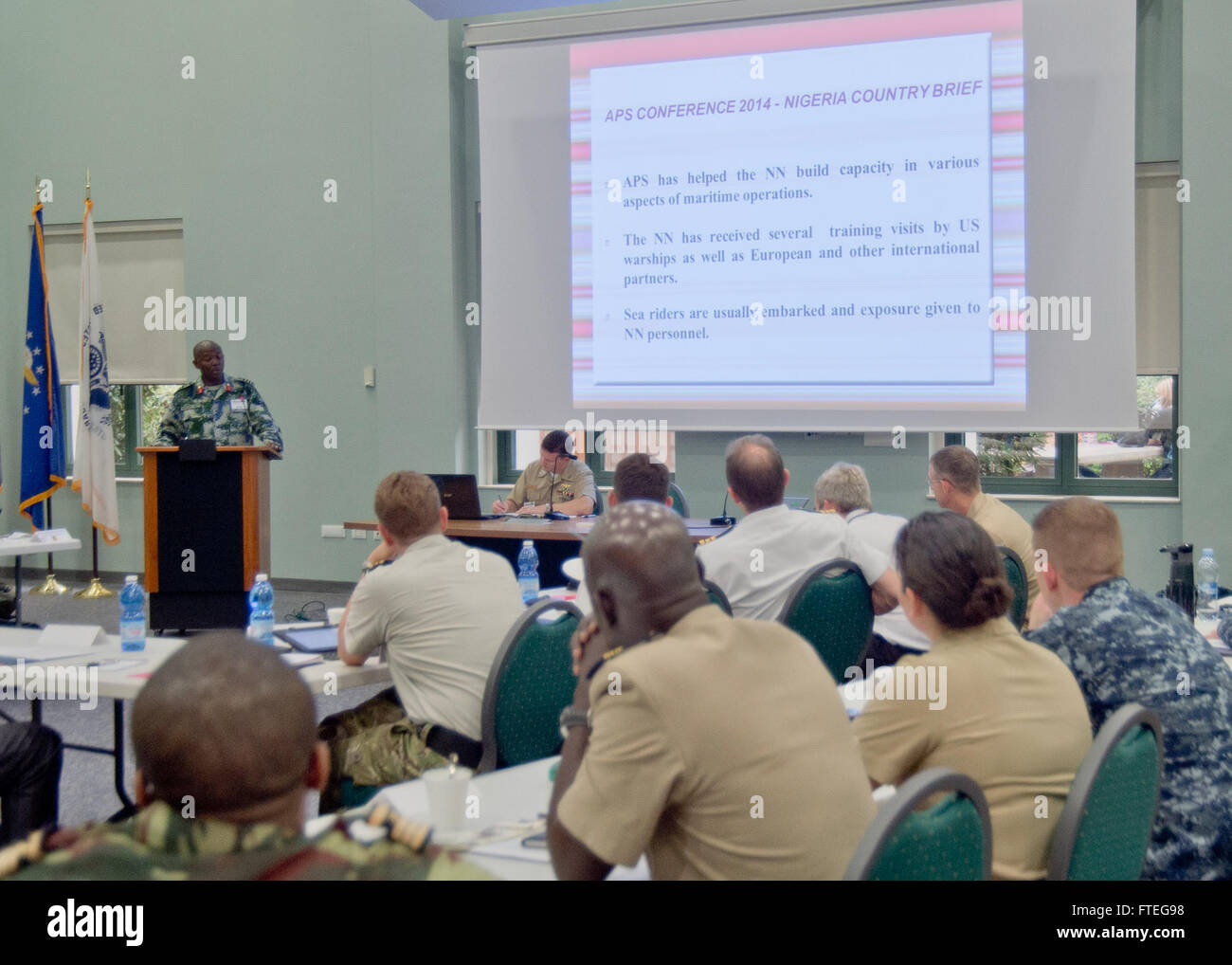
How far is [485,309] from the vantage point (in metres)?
7.12

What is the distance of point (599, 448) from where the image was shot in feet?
23.1

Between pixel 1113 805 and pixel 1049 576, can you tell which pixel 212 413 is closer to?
pixel 1049 576

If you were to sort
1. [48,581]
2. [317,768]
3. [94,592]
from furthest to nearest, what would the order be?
[48,581] → [94,592] → [317,768]

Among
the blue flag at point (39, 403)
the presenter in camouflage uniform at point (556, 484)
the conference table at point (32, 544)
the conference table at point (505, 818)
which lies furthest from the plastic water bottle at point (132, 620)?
the blue flag at point (39, 403)

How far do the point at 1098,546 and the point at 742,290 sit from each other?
4.36m

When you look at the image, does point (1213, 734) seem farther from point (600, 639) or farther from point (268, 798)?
point (268, 798)

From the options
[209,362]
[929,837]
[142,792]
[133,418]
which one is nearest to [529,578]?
[929,837]

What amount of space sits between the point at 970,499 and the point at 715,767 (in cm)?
290

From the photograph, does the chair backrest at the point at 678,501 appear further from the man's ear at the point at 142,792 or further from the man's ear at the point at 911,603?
the man's ear at the point at 142,792

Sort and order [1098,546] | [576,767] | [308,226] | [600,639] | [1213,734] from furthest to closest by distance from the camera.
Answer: [308,226]
[1098,546]
[1213,734]
[600,639]
[576,767]

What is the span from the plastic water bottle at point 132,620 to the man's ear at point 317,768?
85.8 inches

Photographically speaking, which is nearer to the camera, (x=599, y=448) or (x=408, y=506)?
(x=408, y=506)

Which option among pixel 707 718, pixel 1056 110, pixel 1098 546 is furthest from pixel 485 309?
pixel 707 718

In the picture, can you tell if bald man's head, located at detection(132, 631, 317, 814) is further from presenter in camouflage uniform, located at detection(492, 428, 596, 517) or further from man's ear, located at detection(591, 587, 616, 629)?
presenter in camouflage uniform, located at detection(492, 428, 596, 517)
